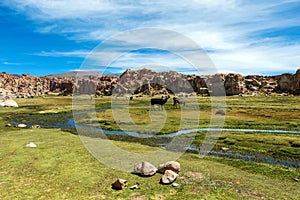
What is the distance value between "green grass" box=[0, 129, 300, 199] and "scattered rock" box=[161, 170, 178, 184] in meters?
0.37

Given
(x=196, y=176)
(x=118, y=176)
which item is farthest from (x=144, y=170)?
(x=196, y=176)

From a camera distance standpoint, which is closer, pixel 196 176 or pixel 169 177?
pixel 169 177

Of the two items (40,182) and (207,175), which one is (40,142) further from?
(207,175)

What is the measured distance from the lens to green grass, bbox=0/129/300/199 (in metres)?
14.6

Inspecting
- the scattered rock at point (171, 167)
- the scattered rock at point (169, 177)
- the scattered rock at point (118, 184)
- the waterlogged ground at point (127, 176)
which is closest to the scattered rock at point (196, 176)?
the waterlogged ground at point (127, 176)

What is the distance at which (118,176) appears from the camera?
17406 millimetres

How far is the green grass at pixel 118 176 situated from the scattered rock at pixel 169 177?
1.23 ft

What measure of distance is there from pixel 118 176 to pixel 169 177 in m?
3.86

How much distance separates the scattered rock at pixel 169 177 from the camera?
16.0 meters

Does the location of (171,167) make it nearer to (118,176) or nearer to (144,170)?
(144,170)

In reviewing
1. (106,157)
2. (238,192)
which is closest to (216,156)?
(238,192)

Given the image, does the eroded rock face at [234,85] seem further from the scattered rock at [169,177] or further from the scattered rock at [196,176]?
the scattered rock at [169,177]

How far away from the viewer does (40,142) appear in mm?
27141

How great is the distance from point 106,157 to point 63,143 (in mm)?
7634
